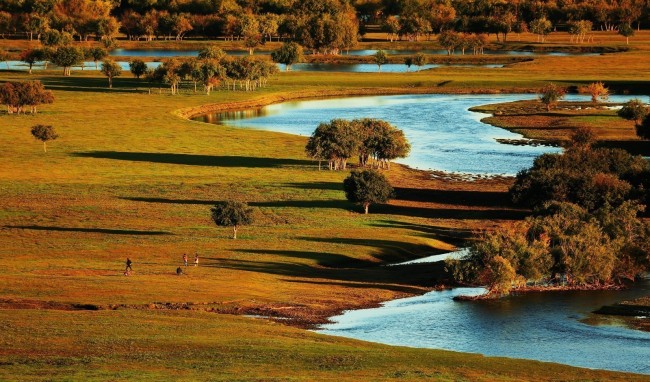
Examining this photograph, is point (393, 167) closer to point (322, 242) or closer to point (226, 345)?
point (322, 242)

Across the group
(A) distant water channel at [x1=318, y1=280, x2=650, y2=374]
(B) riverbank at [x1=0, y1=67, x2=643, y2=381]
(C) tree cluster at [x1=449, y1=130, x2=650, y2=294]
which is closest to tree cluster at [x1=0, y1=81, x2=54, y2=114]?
(B) riverbank at [x1=0, y1=67, x2=643, y2=381]

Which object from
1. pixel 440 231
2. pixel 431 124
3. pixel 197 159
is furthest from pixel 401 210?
pixel 431 124

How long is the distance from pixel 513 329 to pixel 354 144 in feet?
181

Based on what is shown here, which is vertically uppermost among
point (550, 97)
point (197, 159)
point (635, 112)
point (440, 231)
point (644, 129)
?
point (635, 112)

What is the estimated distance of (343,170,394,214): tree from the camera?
94.6 m

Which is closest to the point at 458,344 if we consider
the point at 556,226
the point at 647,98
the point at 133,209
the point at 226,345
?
the point at 226,345

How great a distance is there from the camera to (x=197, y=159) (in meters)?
124

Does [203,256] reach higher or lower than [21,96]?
lower

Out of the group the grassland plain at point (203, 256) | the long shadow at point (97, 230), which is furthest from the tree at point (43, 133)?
the long shadow at point (97, 230)

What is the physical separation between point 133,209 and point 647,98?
11417 centimetres

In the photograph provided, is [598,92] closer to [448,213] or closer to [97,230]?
[448,213]

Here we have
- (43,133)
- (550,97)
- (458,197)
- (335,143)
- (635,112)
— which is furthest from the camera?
(550,97)

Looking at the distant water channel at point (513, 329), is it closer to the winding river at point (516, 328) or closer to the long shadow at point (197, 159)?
the winding river at point (516, 328)

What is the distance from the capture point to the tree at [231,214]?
3300 inches
